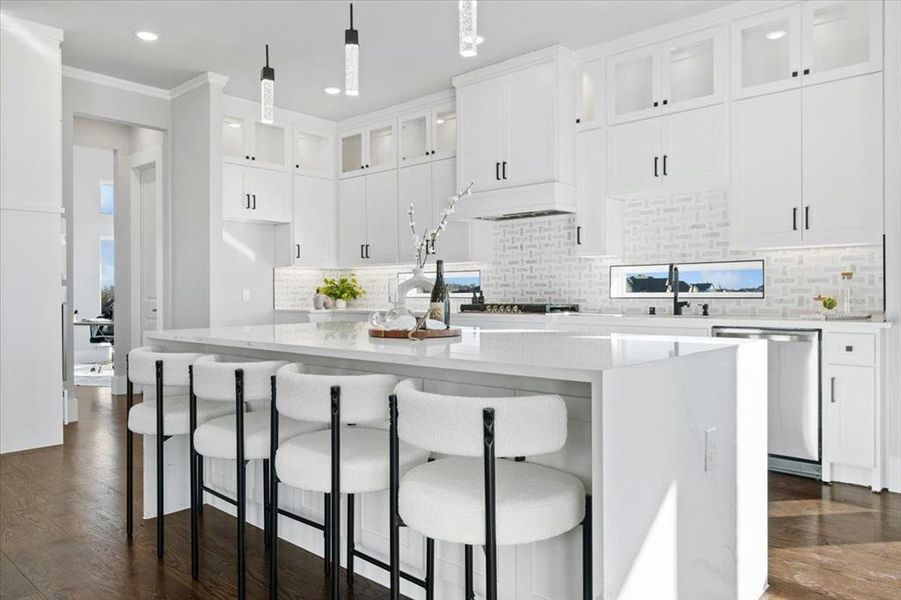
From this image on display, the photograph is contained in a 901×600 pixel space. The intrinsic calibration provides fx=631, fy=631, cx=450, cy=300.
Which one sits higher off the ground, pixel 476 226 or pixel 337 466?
pixel 476 226

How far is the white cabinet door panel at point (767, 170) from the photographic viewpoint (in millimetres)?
3979

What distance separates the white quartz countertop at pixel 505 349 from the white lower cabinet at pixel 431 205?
3.11m

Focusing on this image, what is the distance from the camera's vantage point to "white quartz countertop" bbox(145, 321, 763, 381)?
163 cm

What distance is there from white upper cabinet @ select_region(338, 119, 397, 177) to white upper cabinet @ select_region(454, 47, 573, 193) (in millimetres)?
1215

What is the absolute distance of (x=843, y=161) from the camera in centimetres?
378

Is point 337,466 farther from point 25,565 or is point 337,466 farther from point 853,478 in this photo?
point 853,478

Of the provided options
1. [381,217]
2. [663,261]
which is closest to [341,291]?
[381,217]

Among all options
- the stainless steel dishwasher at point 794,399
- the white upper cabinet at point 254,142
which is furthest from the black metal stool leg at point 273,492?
the white upper cabinet at point 254,142

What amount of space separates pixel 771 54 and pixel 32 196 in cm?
525

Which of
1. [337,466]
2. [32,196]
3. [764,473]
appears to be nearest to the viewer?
[337,466]

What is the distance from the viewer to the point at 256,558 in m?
2.68

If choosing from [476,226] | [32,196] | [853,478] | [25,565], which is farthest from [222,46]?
[853,478]

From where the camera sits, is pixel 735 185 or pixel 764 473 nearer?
pixel 764 473

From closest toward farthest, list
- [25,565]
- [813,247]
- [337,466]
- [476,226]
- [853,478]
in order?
[337,466] → [25,565] → [853,478] → [813,247] → [476,226]
